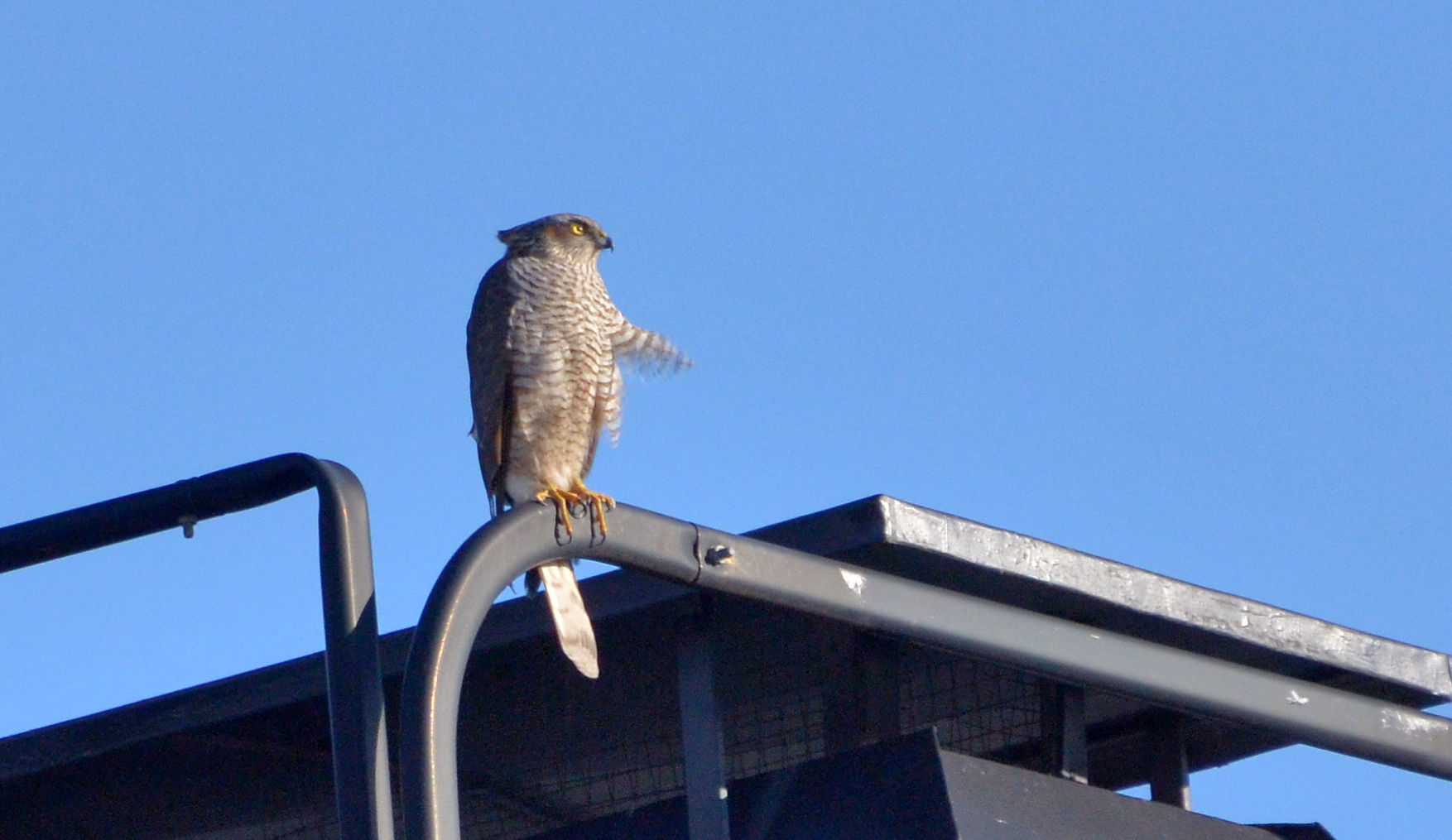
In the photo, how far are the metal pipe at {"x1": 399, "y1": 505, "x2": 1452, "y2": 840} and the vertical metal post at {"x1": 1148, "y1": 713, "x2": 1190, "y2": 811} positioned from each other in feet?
6.02

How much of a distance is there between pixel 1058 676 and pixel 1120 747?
2800mm

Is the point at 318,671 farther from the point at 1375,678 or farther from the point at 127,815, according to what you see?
the point at 1375,678

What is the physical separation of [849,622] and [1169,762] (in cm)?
287

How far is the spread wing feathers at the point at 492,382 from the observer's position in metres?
5.94

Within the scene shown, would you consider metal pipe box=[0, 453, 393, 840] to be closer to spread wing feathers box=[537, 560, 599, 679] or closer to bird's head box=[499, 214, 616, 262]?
spread wing feathers box=[537, 560, 599, 679]

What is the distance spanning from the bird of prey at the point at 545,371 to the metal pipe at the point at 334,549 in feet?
10.0

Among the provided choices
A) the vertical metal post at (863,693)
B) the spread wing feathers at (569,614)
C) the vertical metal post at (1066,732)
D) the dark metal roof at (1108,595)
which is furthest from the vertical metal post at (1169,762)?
the spread wing feathers at (569,614)

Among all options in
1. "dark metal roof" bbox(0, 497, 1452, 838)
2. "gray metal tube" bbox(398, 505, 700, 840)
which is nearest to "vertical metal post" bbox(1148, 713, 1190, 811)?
"dark metal roof" bbox(0, 497, 1452, 838)

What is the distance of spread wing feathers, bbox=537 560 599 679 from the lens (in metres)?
4.29

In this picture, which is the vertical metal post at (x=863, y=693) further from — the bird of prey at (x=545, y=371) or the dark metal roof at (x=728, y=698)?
the bird of prey at (x=545, y=371)

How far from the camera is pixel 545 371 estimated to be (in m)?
5.91

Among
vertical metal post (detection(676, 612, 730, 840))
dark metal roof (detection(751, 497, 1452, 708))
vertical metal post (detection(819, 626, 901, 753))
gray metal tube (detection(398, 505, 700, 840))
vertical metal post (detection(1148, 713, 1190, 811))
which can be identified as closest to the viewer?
gray metal tube (detection(398, 505, 700, 840))

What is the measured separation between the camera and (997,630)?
122 inches

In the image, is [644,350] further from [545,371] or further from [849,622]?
[849,622]
